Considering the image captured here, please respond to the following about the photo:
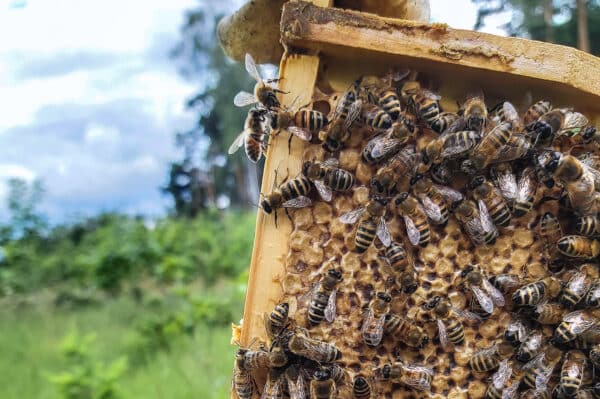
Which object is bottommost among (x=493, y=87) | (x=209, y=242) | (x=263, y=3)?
(x=209, y=242)

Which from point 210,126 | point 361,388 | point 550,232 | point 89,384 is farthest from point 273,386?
point 210,126

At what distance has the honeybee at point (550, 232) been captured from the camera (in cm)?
212

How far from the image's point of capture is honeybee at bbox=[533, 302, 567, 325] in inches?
80.7

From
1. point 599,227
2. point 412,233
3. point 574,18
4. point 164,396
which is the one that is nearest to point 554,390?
point 599,227

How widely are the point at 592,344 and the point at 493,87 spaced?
1123mm

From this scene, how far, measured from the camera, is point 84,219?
17.6 m

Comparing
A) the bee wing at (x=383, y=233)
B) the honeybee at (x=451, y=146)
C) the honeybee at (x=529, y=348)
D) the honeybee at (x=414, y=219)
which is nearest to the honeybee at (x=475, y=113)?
the honeybee at (x=451, y=146)

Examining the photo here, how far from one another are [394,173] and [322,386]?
2.89 ft

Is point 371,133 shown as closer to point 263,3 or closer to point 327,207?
point 327,207

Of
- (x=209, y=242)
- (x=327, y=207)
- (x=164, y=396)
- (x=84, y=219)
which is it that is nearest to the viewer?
(x=327, y=207)

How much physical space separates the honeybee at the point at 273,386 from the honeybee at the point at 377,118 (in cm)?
109

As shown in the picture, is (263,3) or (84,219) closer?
(263,3)

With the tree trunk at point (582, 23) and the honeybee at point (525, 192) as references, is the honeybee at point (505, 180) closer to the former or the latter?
the honeybee at point (525, 192)

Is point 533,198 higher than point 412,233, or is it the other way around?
point 533,198
